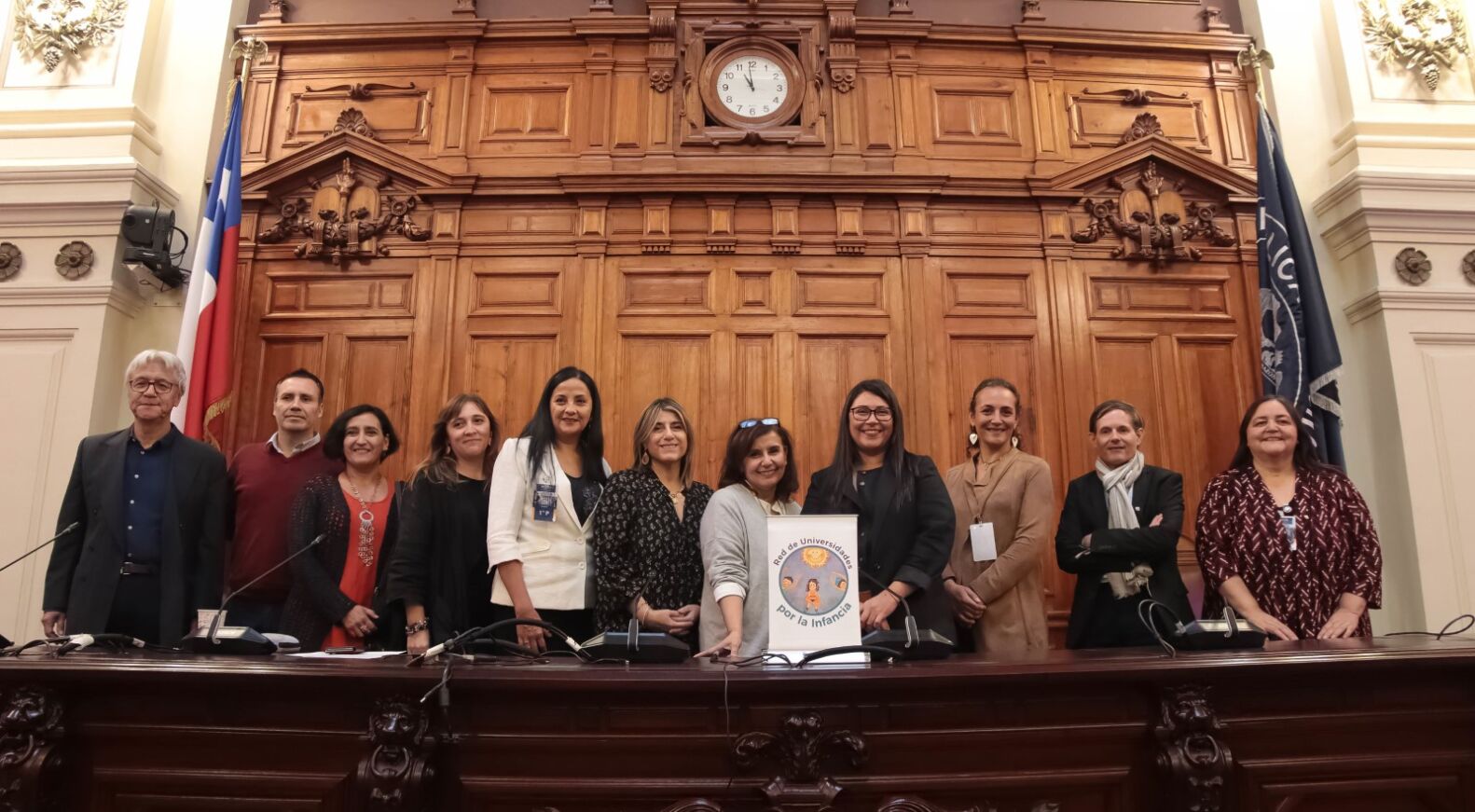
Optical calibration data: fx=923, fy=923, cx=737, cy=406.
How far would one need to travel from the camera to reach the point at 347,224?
4.56m

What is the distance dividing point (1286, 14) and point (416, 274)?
4751 millimetres

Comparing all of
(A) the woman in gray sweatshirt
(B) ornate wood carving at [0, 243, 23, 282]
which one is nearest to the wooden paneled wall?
(B) ornate wood carving at [0, 243, 23, 282]

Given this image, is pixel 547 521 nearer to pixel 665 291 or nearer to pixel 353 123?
pixel 665 291

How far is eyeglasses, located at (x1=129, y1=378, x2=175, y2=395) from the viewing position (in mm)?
2875

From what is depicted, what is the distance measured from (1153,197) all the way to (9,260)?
5.52 metres

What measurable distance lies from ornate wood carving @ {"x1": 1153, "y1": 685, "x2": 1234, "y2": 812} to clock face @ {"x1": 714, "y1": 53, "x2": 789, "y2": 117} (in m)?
3.72

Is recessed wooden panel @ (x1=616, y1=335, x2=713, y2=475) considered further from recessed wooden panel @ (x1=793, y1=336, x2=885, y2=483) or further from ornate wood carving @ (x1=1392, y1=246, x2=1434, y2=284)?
ornate wood carving @ (x1=1392, y1=246, x2=1434, y2=284)

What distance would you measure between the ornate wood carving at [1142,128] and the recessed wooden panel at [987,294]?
953 mm

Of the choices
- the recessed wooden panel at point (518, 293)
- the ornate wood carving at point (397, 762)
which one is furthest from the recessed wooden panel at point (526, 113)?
the ornate wood carving at point (397, 762)

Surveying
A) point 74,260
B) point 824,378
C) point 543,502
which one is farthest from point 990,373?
point 74,260

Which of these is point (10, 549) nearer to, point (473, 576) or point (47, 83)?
point (47, 83)

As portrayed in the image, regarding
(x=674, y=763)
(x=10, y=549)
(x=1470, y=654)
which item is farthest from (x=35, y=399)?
(x=1470, y=654)

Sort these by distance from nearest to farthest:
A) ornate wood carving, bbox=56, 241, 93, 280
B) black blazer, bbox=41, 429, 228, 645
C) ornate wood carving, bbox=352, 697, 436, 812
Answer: ornate wood carving, bbox=352, 697, 436, 812, black blazer, bbox=41, 429, 228, 645, ornate wood carving, bbox=56, 241, 93, 280

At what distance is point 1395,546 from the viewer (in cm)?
421
